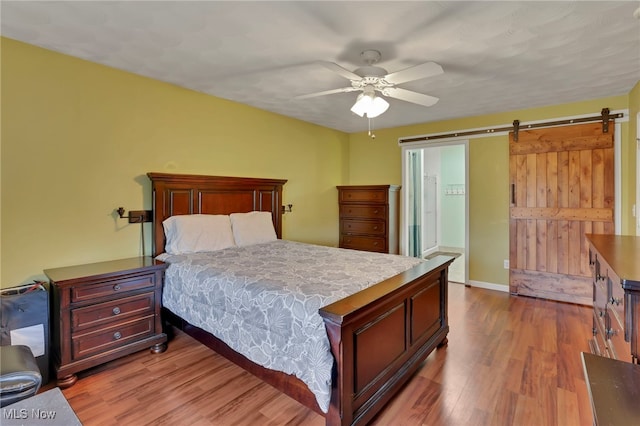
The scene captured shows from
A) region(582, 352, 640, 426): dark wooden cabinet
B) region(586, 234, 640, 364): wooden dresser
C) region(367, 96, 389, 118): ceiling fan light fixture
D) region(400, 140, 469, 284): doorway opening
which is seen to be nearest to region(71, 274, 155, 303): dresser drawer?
region(367, 96, 389, 118): ceiling fan light fixture

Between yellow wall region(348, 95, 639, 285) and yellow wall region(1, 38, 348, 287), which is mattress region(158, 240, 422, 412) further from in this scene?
yellow wall region(348, 95, 639, 285)

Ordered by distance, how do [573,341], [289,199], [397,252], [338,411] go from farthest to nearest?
[397,252] < [289,199] < [573,341] < [338,411]

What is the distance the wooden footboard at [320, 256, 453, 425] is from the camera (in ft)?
5.19

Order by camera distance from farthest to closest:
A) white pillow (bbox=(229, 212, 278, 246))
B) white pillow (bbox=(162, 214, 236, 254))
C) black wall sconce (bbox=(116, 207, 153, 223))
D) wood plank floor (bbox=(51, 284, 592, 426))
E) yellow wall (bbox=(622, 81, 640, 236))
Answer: white pillow (bbox=(229, 212, 278, 246))
yellow wall (bbox=(622, 81, 640, 236))
white pillow (bbox=(162, 214, 236, 254))
black wall sconce (bbox=(116, 207, 153, 223))
wood plank floor (bbox=(51, 284, 592, 426))

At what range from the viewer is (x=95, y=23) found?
2.10 meters

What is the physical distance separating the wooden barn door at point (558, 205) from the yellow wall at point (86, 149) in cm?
356

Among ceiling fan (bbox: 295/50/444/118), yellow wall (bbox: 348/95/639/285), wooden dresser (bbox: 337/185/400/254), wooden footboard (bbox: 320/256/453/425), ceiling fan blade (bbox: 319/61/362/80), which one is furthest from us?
wooden dresser (bbox: 337/185/400/254)

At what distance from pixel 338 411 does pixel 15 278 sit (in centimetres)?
250

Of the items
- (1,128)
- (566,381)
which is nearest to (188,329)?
(1,128)

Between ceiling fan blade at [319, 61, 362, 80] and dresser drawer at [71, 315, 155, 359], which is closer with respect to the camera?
ceiling fan blade at [319, 61, 362, 80]

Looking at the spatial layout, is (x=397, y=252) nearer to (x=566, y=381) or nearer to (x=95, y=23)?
(x=566, y=381)

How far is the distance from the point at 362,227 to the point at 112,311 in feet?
11.7

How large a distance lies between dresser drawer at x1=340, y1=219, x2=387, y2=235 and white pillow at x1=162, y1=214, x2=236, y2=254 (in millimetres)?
2399

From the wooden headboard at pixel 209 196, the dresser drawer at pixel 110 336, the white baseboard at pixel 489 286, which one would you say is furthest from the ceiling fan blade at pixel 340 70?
the white baseboard at pixel 489 286
